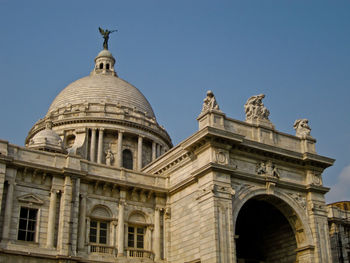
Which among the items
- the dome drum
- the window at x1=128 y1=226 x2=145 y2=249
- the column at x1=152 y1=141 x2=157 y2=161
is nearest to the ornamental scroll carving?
the window at x1=128 y1=226 x2=145 y2=249

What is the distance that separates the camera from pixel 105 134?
5772 cm

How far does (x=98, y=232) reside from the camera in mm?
34250

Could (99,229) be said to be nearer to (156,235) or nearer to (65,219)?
(65,219)

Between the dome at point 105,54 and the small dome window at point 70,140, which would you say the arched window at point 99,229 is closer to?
the small dome window at point 70,140

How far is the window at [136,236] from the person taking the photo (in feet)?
116

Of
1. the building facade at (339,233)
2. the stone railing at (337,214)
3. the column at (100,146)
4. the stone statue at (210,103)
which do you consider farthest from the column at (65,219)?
the stone railing at (337,214)

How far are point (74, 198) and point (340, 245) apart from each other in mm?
27468

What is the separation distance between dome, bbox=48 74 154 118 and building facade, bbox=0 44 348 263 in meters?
21.1

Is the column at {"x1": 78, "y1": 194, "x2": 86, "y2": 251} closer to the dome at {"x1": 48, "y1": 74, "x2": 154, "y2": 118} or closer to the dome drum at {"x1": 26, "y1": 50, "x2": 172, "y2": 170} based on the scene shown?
the dome drum at {"x1": 26, "y1": 50, "x2": 172, "y2": 170}

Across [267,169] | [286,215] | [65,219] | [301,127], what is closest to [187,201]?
[267,169]

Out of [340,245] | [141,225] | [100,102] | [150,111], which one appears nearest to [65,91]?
[100,102]

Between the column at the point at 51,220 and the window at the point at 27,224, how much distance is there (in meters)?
0.93

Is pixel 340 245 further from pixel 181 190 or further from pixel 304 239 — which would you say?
pixel 181 190

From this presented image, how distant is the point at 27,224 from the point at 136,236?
788 centimetres
